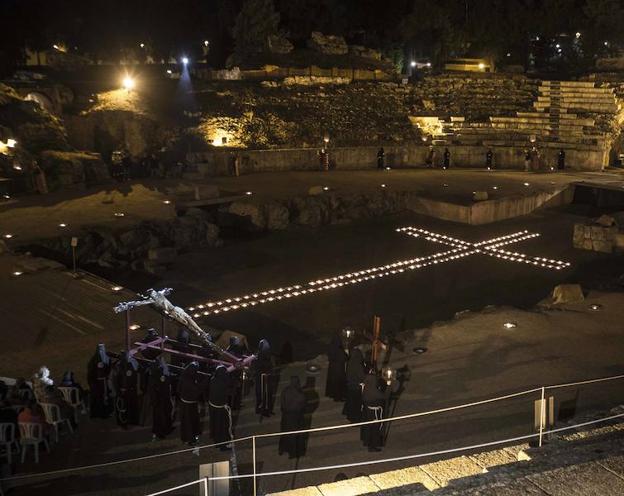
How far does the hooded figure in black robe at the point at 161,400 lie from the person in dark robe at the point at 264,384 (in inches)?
49.5

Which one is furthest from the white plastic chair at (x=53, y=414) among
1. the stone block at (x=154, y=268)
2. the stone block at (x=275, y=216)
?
the stone block at (x=275, y=216)

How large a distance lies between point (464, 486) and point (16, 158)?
69.1ft

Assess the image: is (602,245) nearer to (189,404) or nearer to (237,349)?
(237,349)

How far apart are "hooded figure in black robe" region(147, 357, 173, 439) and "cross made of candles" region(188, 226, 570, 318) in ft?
20.2

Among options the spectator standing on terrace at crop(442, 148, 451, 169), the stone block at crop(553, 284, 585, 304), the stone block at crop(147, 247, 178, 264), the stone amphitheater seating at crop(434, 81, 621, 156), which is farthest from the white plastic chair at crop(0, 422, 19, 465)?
the stone amphitheater seating at crop(434, 81, 621, 156)

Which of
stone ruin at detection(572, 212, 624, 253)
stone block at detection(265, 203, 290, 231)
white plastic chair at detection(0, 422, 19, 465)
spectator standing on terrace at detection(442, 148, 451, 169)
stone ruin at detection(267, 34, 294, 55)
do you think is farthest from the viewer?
stone ruin at detection(267, 34, 294, 55)

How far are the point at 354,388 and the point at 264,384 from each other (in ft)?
4.08

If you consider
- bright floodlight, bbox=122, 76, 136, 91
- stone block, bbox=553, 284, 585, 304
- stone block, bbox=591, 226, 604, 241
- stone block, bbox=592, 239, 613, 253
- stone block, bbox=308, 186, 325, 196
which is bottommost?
stone block, bbox=592, 239, 613, 253

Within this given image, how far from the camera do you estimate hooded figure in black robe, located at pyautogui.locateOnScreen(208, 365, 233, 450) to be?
26.9ft

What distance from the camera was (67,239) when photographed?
1775cm

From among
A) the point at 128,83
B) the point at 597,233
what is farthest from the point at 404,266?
the point at 128,83

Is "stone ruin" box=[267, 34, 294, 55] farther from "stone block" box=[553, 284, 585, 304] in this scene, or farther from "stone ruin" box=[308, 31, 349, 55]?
"stone block" box=[553, 284, 585, 304]

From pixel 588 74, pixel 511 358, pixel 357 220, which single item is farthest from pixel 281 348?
pixel 588 74

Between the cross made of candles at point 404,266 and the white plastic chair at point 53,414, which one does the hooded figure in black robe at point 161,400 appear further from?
the cross made of candles at point 404,266
